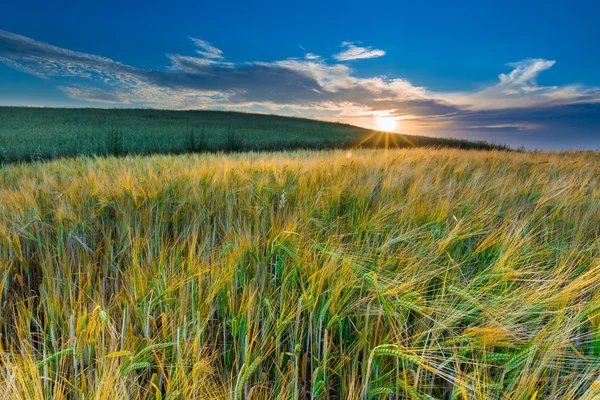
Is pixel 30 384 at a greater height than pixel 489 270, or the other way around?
pixel 489 270

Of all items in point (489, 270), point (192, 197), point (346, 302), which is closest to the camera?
point (346, 302)

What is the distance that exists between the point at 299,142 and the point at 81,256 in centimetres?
1842

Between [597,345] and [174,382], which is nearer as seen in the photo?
[174,382]

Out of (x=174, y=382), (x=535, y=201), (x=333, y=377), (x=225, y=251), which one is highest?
(x=535, y=201)

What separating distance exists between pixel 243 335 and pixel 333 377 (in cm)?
30

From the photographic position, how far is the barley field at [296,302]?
Answer: 2.47ft

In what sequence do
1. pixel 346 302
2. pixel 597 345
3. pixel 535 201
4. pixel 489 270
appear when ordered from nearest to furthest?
pixel 597 345 → pixel 346 302 → pixel 489 270 → pixel 535 201

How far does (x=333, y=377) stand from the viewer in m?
0.92

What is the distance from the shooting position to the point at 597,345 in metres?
0.82

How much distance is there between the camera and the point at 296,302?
99 cm

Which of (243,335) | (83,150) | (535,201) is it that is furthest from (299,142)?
(243,335)

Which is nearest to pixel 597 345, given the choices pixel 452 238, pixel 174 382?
pixel 452 238

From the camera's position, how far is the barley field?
2.47 feet

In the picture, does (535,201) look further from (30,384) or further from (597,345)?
(30,384)
